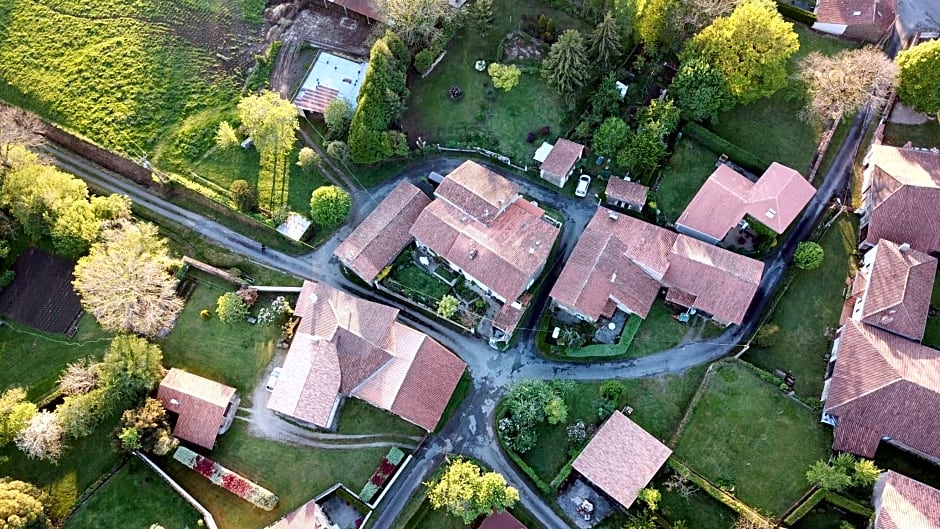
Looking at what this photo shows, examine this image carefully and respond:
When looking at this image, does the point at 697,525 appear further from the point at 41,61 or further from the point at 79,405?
the point at 41,61

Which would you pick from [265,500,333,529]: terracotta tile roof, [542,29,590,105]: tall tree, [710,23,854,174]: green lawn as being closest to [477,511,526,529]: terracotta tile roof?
[265,500,333,529]: terracotta tile roof

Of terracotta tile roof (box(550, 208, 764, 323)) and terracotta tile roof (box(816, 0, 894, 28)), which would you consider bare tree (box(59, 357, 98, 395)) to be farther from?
terracotta tile roof (box(816, 0, 894, 28))

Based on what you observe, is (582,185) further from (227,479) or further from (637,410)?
(227,479)

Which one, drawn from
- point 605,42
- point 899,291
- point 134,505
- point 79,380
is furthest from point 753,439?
point 79,380

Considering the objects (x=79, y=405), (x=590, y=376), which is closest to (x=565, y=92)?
(x=590, y=376)

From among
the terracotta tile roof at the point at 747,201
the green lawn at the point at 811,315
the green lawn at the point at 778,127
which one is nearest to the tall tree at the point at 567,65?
the green lawn at the point at 778,127

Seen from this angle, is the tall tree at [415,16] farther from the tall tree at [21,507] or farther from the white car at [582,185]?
the tall tree at [21,507]
